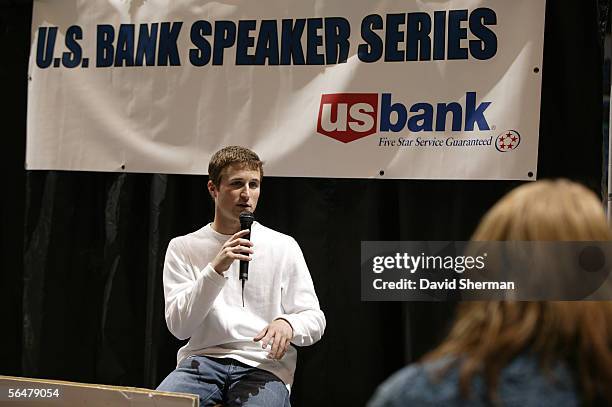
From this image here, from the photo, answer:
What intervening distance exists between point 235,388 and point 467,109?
148 centimetres

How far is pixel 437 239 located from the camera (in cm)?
349

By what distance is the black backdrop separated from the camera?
3.36 meters

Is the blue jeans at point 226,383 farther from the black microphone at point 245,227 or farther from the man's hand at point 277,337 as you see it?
the black microphone at point 245,227

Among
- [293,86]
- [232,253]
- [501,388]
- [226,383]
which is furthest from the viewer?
[293,86]

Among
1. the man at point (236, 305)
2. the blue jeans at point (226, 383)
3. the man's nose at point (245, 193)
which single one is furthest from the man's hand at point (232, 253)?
the blue jeans at point (226, 383)

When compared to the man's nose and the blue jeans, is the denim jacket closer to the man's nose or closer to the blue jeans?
the blue jeans

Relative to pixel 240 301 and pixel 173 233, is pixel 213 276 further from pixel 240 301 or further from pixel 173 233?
pixel 173 233

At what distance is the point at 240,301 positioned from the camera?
2871mm

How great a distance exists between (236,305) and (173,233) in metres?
1.00

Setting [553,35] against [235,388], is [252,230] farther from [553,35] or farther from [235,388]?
[553,35]

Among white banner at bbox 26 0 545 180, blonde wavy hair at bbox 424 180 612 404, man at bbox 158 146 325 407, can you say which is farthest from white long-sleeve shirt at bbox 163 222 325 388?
blonde wavy hair at bbox 424 180 612 404

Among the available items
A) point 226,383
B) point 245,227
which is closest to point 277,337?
point 226,383

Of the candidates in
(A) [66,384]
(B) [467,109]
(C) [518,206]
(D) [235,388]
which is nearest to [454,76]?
(B) [467,109]

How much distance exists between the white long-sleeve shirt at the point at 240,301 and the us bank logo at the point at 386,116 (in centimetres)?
69
